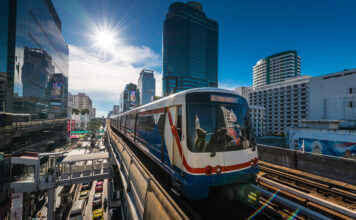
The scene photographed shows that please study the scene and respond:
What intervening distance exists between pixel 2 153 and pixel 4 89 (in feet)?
44.4

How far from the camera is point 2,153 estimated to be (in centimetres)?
1909

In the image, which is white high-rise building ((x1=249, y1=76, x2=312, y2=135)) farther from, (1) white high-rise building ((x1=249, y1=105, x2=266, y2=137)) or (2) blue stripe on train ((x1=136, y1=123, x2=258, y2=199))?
(2) blue stripe on train ((x1=136, y1=123, x2=258, y2=199))

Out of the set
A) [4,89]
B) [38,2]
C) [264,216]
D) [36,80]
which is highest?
[38,2]

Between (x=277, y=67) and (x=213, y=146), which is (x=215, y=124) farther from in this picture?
(x=277, y=67)

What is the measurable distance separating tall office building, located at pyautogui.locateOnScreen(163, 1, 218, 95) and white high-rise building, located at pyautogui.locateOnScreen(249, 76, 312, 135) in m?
31.6

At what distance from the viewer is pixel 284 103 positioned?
7031 cm

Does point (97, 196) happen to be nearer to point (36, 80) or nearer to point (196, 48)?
point (36, 80)

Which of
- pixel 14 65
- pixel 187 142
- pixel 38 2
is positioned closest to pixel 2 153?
pixel 14 65

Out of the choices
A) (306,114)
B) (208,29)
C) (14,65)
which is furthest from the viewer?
(208,29)

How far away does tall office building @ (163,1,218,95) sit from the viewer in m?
84.8

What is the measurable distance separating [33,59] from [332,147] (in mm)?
65984

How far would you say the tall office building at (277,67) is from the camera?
3996 inches

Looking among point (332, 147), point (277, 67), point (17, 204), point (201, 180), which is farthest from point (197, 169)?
point (277, 67)

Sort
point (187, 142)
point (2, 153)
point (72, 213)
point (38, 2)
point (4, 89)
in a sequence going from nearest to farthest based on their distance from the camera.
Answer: point (187, 142), point (72, 213), point (2, 153), point (4, 89), point (38, 2)
